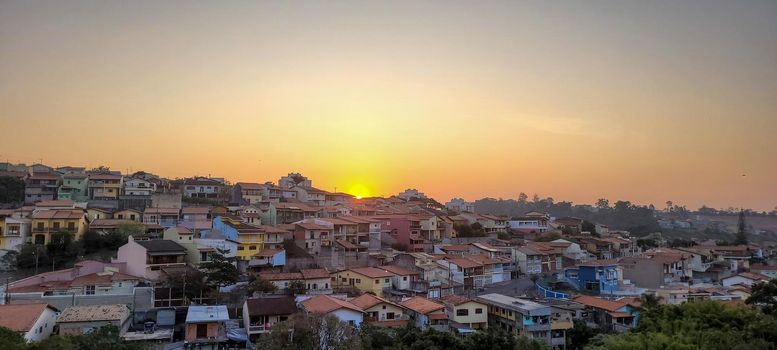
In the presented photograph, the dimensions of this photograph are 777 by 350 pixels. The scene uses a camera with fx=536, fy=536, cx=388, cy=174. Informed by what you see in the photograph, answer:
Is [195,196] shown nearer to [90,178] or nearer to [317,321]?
[90,178]

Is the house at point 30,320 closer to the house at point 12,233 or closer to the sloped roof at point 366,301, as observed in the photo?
the house at point 12,233

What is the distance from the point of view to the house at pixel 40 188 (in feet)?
112

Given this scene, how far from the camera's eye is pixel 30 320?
53.7ft

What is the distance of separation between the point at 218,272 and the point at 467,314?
1054 centimetres

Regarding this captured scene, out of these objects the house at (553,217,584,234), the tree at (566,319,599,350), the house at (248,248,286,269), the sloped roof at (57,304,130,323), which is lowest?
the tree at (566,319,599,350)

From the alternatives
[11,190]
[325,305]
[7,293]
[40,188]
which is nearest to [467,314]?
[325,305]

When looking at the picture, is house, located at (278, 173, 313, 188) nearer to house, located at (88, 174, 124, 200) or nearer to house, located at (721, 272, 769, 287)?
house, located at (88, 174, 124, 200)

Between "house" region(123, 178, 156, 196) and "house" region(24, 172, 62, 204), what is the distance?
13.7 ft

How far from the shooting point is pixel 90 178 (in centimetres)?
3525

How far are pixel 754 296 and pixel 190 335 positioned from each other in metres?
21.0

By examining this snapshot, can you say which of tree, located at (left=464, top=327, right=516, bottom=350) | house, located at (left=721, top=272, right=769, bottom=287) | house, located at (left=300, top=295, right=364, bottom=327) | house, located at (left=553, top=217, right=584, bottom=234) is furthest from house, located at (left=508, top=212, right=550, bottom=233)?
tree, located at (left=464, top=327, right=516, bottom=350)

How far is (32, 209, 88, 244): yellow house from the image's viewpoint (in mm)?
26062

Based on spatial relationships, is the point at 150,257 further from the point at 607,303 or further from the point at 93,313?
the point at 607,303

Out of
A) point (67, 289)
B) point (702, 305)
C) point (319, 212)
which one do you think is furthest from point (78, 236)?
point (702, 305)
